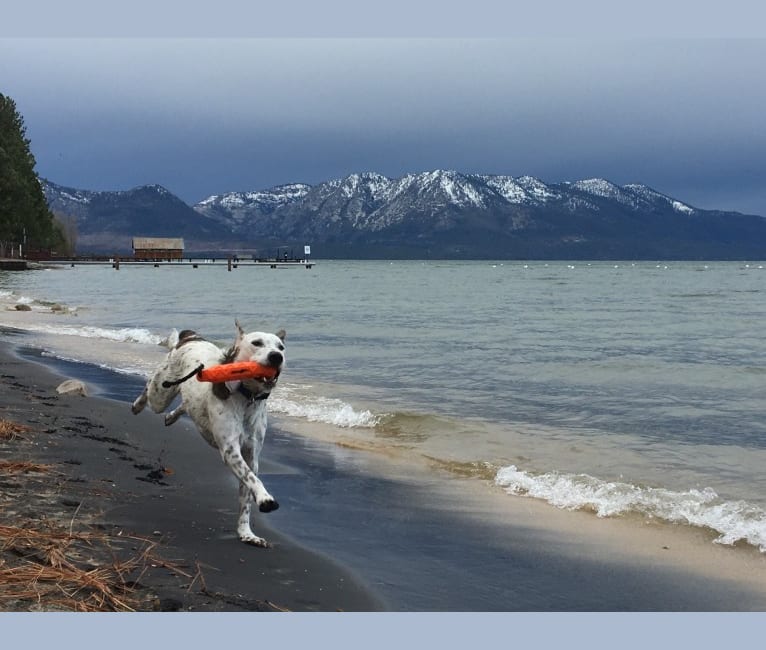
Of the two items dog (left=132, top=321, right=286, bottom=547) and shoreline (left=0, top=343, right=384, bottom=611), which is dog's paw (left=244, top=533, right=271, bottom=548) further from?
shoreline (left=0, top=343, right=384, bottom=611)

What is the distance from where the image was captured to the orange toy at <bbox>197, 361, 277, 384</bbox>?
6328 millimetres

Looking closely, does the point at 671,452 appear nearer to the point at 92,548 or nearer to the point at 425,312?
the point at 92,548

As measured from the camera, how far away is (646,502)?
867cm

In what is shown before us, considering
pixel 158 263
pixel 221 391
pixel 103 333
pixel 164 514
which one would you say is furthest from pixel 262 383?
pixel 158 263

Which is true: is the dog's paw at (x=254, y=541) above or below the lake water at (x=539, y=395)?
above

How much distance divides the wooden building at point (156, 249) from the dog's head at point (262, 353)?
18337 cm

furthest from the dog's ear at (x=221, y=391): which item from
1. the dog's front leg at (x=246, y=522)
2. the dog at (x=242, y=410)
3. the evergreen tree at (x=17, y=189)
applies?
the evergreen tree at (x=17, y=189)

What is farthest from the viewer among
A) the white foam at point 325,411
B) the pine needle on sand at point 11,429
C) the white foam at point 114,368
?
the white foam at point 114,368

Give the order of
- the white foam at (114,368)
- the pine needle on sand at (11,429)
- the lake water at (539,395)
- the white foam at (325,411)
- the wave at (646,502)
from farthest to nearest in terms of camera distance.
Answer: the white foam at (114,368), the white foam at (325,411), the lake water at (539,395), the pine needle on sand at (11,429), the wave at (646,502)

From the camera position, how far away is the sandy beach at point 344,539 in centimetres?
561

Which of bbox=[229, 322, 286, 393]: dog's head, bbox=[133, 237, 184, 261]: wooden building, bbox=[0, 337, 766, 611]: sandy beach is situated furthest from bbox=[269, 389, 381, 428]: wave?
bbox=[133, 237, 184, 261]: wooden building

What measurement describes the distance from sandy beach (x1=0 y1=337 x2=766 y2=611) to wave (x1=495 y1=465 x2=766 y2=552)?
215mm

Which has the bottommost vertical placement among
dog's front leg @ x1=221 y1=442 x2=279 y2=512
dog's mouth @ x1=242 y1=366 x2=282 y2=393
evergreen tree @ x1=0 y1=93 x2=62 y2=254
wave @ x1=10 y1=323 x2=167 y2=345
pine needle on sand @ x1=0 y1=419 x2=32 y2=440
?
wave @ x1=10 y1=323 x2=167 y2=345

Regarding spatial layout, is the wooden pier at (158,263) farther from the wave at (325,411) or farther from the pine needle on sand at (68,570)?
the pine needle on sand at (68,570)
